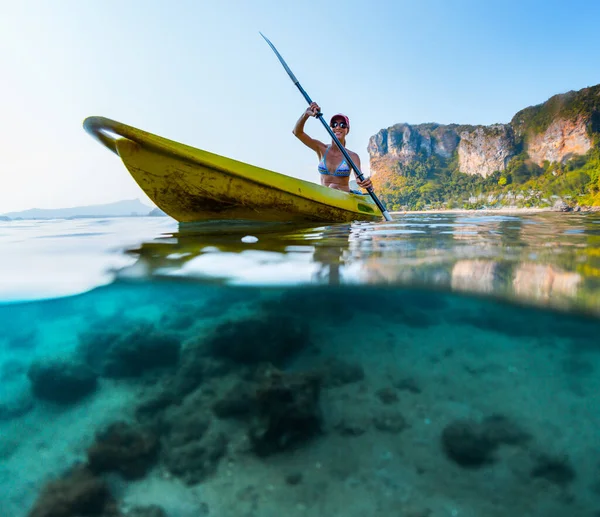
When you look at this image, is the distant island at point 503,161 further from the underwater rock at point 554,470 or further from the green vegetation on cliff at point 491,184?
the underwater rock at point 554,470

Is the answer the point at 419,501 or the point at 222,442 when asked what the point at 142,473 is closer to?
the point at 222,442

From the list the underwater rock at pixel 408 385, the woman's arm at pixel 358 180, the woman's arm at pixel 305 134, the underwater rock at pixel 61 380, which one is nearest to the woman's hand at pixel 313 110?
the woman's arm at pixel 305 134

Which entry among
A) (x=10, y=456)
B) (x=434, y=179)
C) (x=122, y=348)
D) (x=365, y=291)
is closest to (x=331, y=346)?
(x=365, y=291)

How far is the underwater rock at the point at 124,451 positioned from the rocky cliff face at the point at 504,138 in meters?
103

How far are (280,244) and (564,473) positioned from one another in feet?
9.76

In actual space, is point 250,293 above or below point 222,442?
above

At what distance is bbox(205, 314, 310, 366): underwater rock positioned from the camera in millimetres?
2586

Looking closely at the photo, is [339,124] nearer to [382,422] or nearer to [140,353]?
[140,353]

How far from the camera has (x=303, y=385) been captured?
7.49 ft

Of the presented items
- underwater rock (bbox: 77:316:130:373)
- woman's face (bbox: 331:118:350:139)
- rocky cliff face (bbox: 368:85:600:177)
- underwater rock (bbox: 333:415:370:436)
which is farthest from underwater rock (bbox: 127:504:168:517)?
rocky cliff face (bbox: 368:85:600:177)

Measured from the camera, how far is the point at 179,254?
3484 millimetres

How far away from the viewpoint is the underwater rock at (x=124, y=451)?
1.91 meters

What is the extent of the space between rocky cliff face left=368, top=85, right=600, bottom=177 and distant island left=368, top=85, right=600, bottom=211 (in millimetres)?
181

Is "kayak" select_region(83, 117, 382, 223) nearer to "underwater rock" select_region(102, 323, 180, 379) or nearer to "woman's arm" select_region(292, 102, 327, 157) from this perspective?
"woman's arm" select_region(292, 102, 327, 157)
